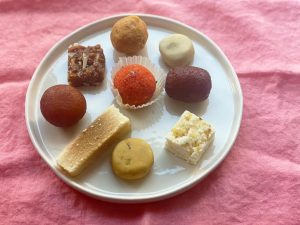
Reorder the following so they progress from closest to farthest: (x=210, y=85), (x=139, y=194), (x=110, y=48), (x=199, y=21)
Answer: (x=139, y=194), (x=210, y=85), (x=110, y=48), (x=199, y=21)

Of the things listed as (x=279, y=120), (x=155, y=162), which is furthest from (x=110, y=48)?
(x=279, y=120)

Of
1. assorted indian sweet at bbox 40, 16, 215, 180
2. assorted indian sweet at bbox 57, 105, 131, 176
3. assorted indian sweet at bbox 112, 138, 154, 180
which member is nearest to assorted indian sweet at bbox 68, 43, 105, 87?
assorted indian sweet at bbox 40, 16, 215, 180

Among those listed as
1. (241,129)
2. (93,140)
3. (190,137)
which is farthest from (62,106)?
(241,129)

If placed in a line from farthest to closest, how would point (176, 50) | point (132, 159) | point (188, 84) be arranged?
point (176, 50) < point (188, 84) < point (132, 159)

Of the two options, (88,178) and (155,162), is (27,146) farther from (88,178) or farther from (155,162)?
(155,162)

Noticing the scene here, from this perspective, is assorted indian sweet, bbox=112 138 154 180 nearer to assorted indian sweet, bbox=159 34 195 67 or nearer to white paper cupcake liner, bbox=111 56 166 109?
white paper cupcake liner, bbox=111 56 166 109

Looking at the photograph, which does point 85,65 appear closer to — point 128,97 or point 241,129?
point 128,97
